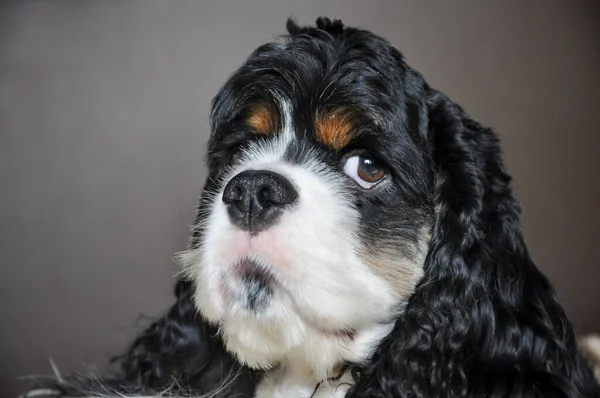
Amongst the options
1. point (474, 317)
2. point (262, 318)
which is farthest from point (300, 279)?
point (474, 317)

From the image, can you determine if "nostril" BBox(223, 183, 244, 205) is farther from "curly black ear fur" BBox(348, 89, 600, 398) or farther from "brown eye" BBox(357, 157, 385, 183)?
"curly black ear fur" BBox(348, 89, 600, 398)

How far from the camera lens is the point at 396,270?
1.53 metres

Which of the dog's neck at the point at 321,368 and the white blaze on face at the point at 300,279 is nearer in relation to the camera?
the white blaze on face at the point at 300,279

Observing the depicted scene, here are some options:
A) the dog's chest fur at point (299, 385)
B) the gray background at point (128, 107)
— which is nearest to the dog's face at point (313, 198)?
the dog's chest fur at point (299, 385)

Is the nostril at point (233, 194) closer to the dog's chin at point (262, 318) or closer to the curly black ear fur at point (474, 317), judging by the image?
the dog's chin at point (262, 318)

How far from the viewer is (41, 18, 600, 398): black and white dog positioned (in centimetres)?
139

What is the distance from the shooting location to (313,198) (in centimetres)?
145

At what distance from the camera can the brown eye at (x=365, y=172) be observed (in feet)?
5.17

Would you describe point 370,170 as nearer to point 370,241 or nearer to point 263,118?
point 370,241

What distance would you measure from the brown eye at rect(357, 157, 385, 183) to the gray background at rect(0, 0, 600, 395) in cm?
111

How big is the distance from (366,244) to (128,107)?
4.78ft

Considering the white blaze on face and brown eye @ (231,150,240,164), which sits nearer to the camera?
the white blaze on face

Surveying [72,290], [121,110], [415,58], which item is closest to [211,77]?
[121,110]

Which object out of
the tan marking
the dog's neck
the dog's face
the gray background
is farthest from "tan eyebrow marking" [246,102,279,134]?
the gray background
